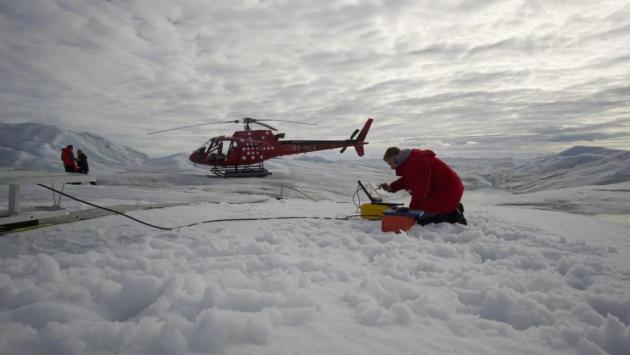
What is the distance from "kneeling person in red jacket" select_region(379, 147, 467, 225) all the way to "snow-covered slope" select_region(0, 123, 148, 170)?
5743 cm

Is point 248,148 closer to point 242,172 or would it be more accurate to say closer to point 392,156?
point 242,172

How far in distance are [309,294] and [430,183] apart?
3.12 meters

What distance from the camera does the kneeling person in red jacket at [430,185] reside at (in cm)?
443

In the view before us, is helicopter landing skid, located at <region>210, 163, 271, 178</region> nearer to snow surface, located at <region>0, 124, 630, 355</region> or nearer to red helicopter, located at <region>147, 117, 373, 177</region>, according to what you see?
red helicopter, located at <region>147, 117, 373, 177</region>

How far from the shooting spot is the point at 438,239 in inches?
148

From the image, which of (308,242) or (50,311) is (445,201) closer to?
(308,242)

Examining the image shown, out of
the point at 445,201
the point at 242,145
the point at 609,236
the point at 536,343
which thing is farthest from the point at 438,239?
the point at 242,145

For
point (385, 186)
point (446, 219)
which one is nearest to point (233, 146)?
point (385, 186)

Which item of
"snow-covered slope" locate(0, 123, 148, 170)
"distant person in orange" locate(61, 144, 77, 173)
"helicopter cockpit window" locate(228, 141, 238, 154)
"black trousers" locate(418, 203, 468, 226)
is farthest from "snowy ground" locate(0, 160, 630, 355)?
"snow-covered slope" locate(0, 123, 148, 170)

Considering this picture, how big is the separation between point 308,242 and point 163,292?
6.00ft

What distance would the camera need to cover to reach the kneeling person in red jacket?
4426mm

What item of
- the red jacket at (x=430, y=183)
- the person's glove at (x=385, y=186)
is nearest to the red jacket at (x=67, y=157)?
the person's glove at (x=385, y=186)

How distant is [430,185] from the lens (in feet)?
15.2

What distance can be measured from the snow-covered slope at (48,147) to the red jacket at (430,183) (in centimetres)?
5753
